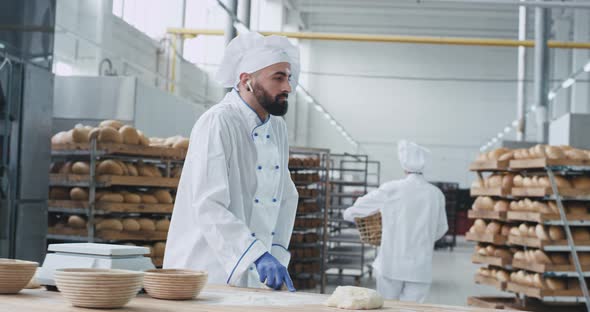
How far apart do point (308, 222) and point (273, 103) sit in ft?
21.8

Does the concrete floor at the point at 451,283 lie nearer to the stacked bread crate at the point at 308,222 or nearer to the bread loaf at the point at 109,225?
the stacked bread crate at the point at 308,222

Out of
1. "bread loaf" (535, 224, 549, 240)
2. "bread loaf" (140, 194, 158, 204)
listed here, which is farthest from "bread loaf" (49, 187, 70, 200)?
"bread loaf" (535, 224, 549, 240)

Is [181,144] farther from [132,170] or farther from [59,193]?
[59,193]

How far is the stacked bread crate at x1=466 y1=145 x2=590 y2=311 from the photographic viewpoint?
598 cm

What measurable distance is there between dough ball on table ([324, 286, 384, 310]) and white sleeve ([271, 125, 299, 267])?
97 centimetres

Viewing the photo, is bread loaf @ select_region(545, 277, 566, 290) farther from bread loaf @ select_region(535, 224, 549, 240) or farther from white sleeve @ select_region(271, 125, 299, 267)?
white sleeve @ select_region(271, 125, 299, 267)

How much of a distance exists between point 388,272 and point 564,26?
52.4ft

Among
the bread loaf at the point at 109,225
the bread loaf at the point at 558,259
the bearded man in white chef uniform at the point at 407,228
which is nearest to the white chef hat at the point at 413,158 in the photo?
the bearded man in white chef uniform at the point at 407,228

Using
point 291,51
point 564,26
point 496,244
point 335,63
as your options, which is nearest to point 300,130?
point 335,63

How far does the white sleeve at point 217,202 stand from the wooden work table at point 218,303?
0.24 m

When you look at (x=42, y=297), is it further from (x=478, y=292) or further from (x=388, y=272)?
(x=478, y=292)

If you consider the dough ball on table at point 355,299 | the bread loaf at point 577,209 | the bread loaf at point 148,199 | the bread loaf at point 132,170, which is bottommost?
the dough ball on table at point 355,299

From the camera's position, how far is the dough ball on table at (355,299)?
183cm

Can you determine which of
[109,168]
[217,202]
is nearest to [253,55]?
[217,202]
